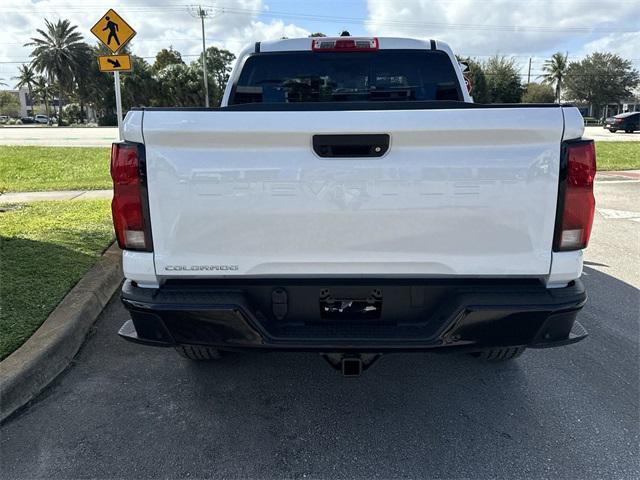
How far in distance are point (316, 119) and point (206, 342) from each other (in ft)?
3.76

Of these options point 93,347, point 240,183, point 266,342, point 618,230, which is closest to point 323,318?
point 266,342

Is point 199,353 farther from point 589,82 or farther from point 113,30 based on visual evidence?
point 589,82

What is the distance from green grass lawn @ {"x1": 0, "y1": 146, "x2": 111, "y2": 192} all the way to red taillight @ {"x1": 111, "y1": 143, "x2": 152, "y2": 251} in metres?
9.41

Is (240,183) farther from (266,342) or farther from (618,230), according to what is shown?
(618,230)

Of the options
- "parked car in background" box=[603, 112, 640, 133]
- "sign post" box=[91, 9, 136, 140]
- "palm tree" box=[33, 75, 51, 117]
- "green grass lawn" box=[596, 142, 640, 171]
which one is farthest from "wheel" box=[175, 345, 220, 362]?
"palm tree" box=[33, 75, 51, 117]

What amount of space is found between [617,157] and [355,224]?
18.6m

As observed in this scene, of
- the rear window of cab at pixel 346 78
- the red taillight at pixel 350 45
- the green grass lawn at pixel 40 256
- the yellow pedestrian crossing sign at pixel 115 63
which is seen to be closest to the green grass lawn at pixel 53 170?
the green grass lawn at pixel 40 256

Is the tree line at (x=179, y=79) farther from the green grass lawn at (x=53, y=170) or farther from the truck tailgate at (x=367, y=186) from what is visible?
the truck tailgate at (x=367, y=186)

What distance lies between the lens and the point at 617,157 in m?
17.6

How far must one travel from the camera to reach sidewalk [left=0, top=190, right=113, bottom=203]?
9.27 m

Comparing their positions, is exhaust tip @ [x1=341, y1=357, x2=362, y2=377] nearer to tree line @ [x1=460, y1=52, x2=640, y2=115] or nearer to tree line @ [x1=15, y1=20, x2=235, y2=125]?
tree line @ [x1=15, y1=20, x2=235, y2=125]

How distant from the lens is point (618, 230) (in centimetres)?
758

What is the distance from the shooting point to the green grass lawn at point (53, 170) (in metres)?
11.1

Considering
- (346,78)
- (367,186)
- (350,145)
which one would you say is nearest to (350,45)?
(346,78)
